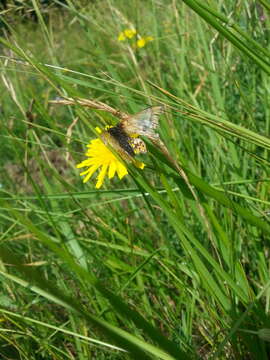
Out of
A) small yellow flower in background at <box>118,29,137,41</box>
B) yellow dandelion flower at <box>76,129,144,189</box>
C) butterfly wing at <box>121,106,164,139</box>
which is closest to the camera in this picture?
butterfly wing at <box>121,106,164,139</box>

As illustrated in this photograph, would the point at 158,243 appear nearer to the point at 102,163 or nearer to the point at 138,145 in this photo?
the point at 102,163

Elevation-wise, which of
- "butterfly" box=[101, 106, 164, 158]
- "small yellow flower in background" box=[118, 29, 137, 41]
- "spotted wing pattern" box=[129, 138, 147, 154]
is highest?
"small yellow flower in background" box=[118, 29, 137, 41]

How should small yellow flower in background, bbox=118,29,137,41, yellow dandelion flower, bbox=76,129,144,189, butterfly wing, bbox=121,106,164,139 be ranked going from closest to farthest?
butterfly wing, bbox=121,106,164,139, yellow dandelion flower, bbox=76,129,144,189, small yellow flower in background, bbox=118,29,137,41

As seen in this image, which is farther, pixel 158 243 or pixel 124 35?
pixel 124 35

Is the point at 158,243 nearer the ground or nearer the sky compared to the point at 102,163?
nearer the ground

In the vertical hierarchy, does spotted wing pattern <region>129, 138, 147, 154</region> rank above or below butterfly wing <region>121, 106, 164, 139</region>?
below

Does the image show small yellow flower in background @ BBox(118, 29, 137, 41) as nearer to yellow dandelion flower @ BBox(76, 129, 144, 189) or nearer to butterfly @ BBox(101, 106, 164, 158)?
yellow dandelion flower @ BBox(76, 129, 144, 189)

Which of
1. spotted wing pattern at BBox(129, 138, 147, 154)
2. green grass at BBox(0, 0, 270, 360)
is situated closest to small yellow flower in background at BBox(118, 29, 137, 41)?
green grass at BBox(0, 0, 270, 360)

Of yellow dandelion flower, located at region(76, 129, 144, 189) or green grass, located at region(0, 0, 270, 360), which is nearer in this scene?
green grass, located at region(0, 0, 270, 360)

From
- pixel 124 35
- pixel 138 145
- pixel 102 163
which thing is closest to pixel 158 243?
pixel 102 163

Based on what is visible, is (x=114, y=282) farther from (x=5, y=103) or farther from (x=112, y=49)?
(x=5, y=103)
